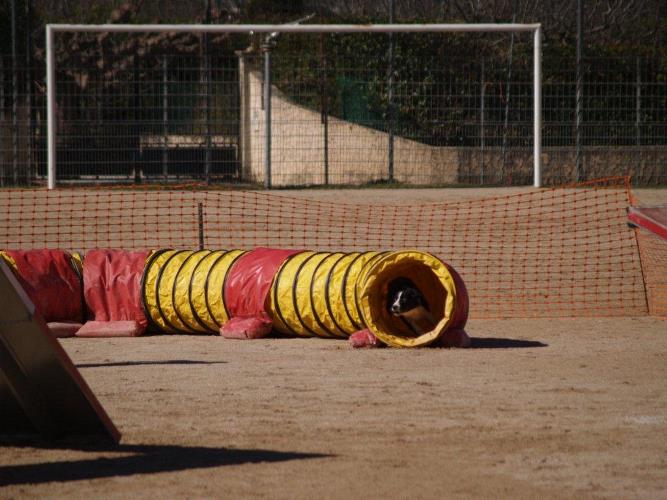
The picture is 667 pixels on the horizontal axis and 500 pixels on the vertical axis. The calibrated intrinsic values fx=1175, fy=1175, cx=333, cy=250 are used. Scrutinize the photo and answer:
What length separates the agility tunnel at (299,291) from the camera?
29.8 ft

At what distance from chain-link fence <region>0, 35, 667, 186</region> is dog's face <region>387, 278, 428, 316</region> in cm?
1161

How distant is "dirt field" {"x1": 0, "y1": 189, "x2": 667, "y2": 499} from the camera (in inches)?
211

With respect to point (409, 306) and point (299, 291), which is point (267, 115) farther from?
point (409, 306)

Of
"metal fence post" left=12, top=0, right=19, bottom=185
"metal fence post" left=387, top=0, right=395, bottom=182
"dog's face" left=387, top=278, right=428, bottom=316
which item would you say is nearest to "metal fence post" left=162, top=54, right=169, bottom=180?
"metal fence post" left=12, top=0, right=19, bottom=185

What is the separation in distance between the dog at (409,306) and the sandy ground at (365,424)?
521mm

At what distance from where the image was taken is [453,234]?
15797mm

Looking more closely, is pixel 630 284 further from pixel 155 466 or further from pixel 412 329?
pixel 155 466

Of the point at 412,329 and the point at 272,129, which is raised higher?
the point at 272,129

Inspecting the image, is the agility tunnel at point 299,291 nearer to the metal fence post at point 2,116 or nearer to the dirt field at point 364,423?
the dirt field at point 364,423

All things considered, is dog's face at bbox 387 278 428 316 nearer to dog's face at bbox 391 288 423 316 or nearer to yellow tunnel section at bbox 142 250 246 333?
dog's face at bbox 391 288 423 316

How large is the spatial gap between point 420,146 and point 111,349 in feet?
42.8

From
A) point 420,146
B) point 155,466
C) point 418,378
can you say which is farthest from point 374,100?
point 155,466

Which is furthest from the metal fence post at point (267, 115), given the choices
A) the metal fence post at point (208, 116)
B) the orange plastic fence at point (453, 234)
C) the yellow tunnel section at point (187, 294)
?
the yellow tunnel section at point (187, 294)

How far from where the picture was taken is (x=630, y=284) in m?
13.0
